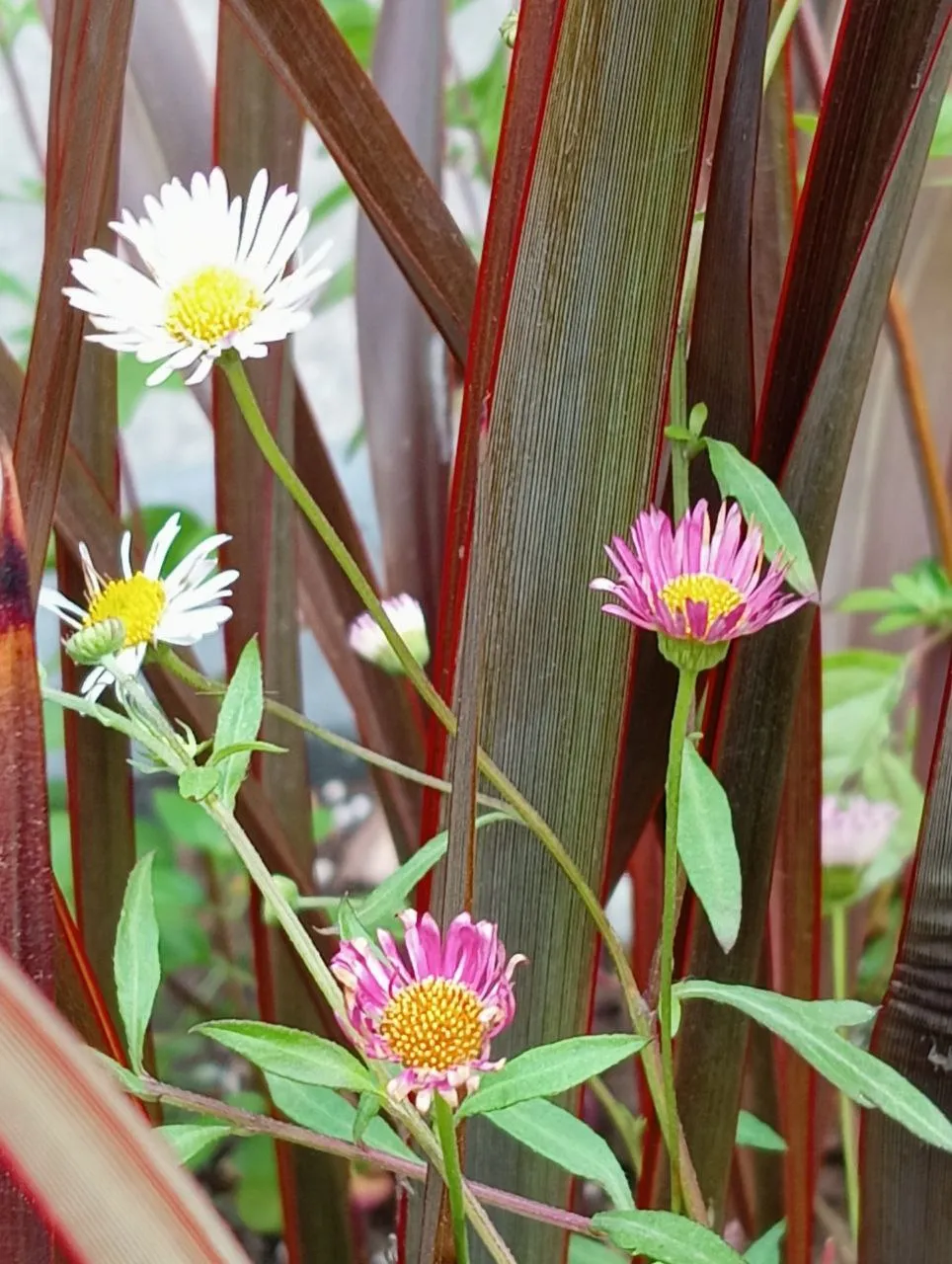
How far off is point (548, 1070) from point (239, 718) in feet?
0.24

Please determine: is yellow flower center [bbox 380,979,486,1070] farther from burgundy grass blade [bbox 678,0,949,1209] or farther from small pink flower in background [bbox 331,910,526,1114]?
burgundy grass blade [bbox 678,0,949,1209]

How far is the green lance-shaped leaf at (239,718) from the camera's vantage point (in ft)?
0.63

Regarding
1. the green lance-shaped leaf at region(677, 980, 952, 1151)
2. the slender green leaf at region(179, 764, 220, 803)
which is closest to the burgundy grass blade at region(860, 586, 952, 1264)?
the green lance-shaped leaf at region(677, 980, 952, 1151)

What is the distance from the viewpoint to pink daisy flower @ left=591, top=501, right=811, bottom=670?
17cm

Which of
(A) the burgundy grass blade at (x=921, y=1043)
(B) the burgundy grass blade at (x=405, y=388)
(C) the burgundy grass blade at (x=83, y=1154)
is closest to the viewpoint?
(C) the burgundy grass blade at (x=83, y=1154)

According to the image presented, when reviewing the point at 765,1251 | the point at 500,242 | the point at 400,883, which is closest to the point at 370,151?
the point at 500,242

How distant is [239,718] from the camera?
0.20 m

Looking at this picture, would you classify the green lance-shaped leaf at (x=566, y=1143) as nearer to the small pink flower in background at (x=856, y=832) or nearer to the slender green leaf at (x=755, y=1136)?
the slender green leaf at (x=755, y=1136)

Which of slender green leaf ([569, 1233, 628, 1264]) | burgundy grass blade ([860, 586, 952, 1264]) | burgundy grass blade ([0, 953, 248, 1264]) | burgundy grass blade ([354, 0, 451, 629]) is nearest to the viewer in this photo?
burgundy grass blade ([0, 953, 248, 1264])

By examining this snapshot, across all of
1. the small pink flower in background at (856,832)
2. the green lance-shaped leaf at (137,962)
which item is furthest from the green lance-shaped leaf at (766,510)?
the small pink flower in background at (856,832)

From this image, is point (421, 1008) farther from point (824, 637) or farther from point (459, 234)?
point (824, 637)

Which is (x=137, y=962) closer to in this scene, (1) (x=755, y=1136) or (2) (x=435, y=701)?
(2) (x=435, y=701)

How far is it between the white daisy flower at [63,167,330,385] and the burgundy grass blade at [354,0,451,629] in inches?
7.3

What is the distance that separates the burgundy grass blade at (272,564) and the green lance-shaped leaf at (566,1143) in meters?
0.12
